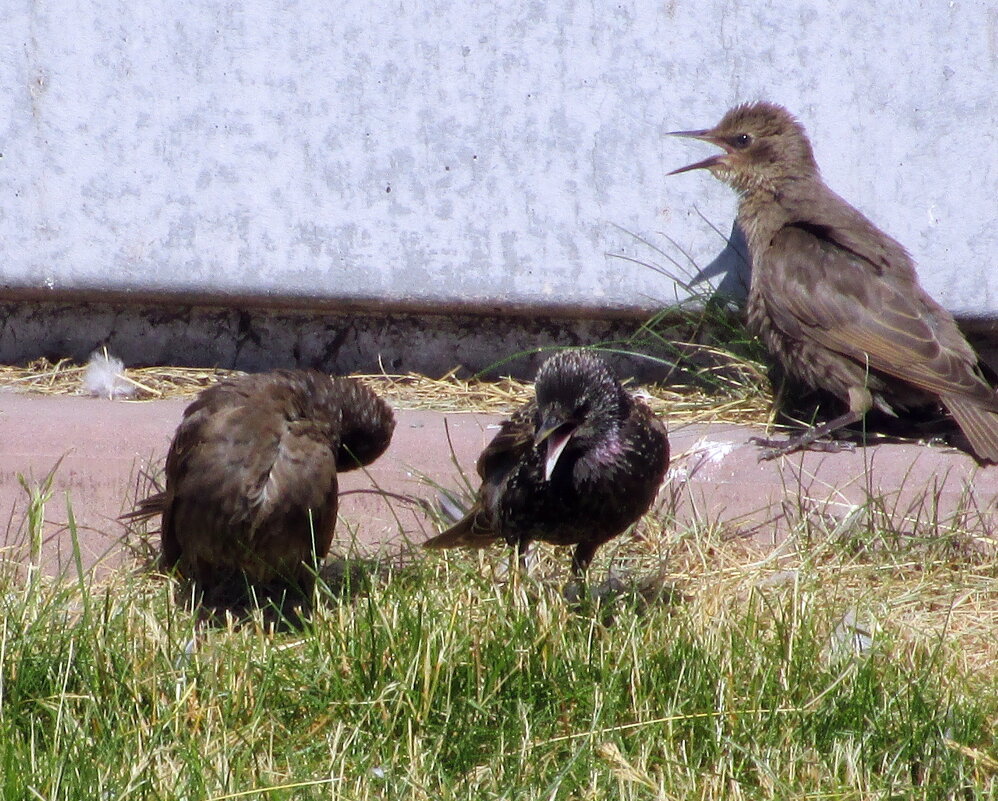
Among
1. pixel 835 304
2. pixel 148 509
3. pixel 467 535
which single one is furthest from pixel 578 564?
pixel 835 304

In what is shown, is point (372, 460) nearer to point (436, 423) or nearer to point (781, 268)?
point (436, 423)

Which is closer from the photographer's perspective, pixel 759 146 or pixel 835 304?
pixel 835 304

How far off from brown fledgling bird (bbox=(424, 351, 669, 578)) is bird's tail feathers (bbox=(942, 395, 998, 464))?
1391mm

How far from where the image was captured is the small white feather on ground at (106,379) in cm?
542

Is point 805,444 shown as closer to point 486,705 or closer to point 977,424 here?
point 977,424

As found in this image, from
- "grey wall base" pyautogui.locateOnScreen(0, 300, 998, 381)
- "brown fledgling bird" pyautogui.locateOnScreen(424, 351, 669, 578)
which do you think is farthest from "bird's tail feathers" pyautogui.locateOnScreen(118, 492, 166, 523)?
"grey wall base" pyautogui.locateOnScreen(0, 300, 998, 381)

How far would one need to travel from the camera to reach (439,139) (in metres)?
5.51

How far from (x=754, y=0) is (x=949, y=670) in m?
3.09

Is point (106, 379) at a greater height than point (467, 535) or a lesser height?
greater

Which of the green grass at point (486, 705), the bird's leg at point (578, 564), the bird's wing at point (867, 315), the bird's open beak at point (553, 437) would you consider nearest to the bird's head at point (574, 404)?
the bird's open beak at point (553, 437)

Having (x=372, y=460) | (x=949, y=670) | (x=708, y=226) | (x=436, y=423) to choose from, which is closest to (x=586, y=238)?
(x=708, y=226)

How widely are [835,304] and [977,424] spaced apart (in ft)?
2.38

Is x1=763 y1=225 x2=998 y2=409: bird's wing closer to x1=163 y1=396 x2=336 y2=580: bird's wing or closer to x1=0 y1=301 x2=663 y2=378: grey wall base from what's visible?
x1=0 y1=301 x2=663 y2=378: grey wall base

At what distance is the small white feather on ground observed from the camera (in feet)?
17.8
